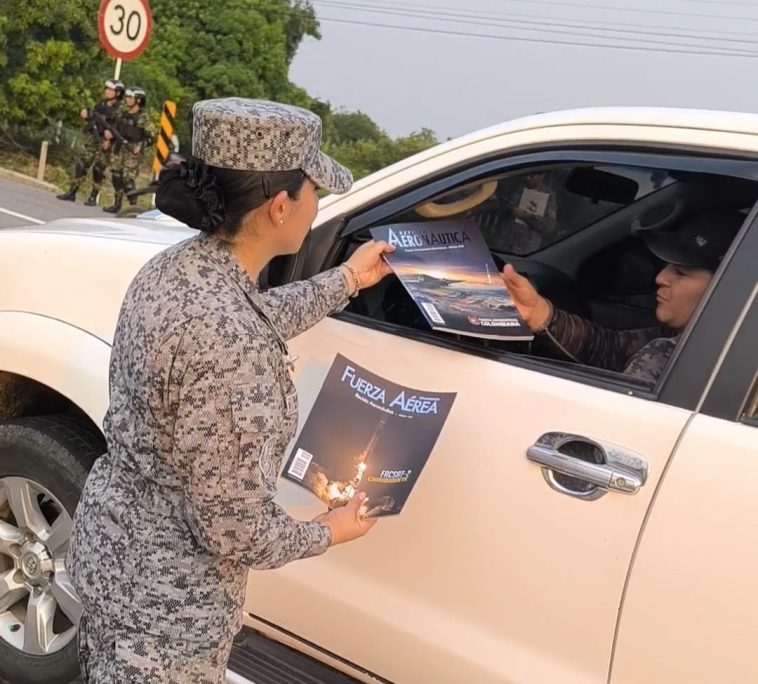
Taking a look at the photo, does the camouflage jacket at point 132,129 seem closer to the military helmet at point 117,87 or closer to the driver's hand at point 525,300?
the military helmet at point 117,87

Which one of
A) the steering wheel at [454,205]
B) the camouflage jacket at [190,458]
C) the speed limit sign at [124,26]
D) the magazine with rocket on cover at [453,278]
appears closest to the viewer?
Answer: the camouflage jacket at [190,458]

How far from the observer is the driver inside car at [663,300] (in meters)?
2.33

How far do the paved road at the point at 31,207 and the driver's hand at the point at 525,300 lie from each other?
30.4 ft

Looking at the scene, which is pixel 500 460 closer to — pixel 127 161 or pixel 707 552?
pixel 707 552

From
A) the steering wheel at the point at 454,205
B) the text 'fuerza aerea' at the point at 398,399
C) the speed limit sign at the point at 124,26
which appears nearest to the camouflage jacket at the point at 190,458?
the text 'fuerza aerea' at the point at 398,399

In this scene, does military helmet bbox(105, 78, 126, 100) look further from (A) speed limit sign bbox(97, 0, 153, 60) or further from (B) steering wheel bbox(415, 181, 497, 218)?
(B) steering wheel bbox(415, 181, 497, 218)

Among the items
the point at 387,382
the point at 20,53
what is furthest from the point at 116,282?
the point at 20,53

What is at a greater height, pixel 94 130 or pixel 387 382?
pixel 387 382

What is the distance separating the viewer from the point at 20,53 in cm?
2152

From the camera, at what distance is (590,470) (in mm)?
1861

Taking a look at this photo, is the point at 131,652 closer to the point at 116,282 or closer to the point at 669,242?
the point at 116,282

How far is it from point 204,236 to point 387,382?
1.97ft

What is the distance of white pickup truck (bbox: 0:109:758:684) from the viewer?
71.0 inches

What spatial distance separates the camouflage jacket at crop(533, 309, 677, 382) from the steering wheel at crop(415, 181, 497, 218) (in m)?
0.37
